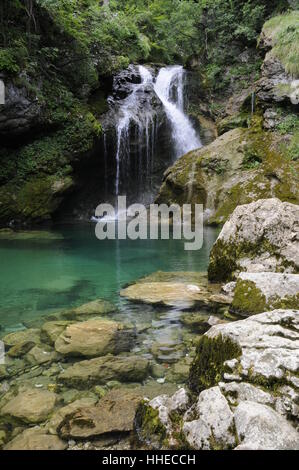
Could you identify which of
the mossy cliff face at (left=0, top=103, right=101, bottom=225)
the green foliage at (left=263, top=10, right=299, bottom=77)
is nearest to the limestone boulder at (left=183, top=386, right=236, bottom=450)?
the mossy cliff face at (left=0, top=103, right=101, bottom=225)

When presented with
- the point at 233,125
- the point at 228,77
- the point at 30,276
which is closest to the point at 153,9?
the point at 228,77

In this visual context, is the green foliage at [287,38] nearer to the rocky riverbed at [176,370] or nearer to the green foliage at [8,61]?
the green foliage at [8,61]

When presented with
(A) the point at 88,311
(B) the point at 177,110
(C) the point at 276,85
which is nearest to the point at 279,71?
(C) the point at 276,85

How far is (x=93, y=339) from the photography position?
4391 mm

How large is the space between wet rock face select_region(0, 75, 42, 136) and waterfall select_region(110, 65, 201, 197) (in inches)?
181

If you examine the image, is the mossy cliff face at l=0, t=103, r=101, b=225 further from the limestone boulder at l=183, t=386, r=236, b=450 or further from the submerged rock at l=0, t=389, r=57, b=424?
the limestone boulder at l=183, t=386, r=236, b=450

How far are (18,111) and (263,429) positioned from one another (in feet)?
44.7

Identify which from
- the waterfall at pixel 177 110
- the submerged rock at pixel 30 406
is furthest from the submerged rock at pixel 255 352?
the waterfall at pixel 177 110

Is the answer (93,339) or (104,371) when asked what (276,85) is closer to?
(93,339)

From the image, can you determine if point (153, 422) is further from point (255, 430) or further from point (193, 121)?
point (193, 121)

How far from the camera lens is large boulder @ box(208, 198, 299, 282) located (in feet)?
18.9

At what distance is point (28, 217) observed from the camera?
1466 centimetres

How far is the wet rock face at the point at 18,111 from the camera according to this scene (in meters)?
12.8

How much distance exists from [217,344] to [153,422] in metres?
0.69
